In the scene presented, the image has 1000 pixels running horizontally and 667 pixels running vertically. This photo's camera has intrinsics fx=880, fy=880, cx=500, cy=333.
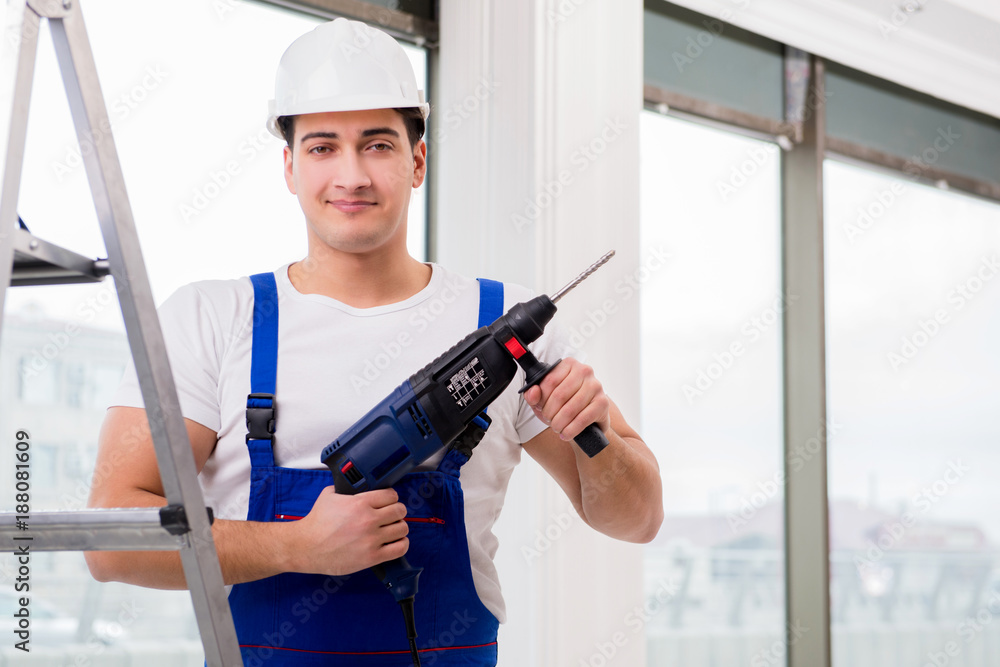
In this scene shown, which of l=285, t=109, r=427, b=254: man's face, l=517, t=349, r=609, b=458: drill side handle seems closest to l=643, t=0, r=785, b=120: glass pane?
l=285, t=109, r=427, b=254: man's face

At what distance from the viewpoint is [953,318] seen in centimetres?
362

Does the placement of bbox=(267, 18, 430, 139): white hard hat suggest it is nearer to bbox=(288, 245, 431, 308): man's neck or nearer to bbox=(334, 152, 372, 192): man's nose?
bbox=(334, 152, 372, 192): man's nose

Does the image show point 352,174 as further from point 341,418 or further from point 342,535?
point 342,535

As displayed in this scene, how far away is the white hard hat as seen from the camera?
1.15m

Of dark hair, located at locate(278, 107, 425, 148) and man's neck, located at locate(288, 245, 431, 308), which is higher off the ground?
dark hair, located at locate(278, 107, 425, 148)

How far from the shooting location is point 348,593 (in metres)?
1.09

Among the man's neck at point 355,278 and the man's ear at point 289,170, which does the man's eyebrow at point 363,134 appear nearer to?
the man's ear at point 289,170

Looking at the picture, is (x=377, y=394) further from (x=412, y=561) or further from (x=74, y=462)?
(x=74, y=462)

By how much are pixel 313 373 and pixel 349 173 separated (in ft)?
0.86

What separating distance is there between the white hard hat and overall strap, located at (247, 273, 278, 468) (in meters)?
0.24

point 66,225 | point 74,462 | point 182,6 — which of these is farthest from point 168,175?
point 74,462

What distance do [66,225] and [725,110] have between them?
1995 mm

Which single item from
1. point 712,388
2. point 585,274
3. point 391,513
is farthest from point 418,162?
point 712,388

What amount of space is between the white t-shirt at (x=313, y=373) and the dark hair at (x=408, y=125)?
0.18 m
